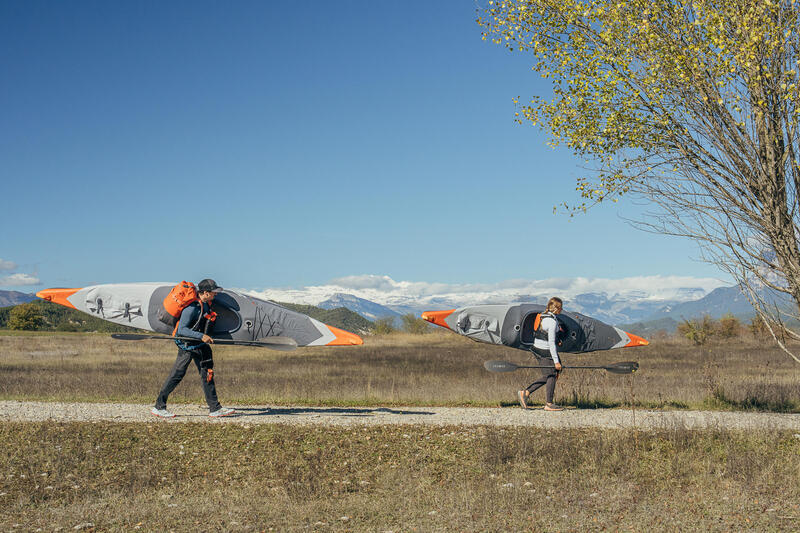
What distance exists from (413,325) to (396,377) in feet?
154

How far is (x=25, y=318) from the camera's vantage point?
84.7m

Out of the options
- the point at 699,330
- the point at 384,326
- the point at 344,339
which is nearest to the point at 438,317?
the point at 344,339

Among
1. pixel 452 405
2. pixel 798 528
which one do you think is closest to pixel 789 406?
pixel 452 405

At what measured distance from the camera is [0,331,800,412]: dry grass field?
17.8 m

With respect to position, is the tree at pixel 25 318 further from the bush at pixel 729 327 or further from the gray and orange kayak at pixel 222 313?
the gray and orange kayak at pixel 222 313

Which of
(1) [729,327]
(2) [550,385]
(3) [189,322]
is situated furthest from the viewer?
(1) [729,327]

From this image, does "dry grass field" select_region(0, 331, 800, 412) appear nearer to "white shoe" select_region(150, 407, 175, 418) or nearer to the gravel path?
the gravel path

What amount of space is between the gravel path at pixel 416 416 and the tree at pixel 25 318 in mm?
77478

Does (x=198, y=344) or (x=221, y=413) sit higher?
(x=198, y=344)

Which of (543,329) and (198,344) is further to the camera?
(543,329)

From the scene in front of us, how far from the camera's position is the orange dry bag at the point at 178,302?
45.3ft

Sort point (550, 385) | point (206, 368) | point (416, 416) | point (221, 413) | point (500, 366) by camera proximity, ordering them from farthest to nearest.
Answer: point (500, 366), point (550, 385), point (416, 416), point (221, 413), point (206, 368)

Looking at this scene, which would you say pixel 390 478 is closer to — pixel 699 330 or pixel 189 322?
pixel 189 322

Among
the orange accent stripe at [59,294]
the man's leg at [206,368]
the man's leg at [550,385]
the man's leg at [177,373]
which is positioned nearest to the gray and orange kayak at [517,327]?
the man's leg at [550,385]
